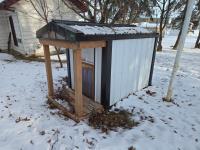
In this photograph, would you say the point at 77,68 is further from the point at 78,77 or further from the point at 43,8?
the point at 43,8

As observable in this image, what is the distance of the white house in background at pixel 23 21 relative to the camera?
9516 mm

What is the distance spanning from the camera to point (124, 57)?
14.5 ft

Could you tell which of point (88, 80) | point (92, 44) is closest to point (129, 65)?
point (88, 80)

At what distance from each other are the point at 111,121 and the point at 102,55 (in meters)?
1.52

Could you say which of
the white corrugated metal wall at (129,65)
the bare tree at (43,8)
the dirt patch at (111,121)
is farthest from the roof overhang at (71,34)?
the bare tree at (43,8)

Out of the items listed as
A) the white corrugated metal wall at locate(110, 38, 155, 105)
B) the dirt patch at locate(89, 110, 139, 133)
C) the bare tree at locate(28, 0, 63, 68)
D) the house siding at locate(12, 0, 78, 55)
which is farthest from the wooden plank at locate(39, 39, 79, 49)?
the house siding at locate(12, 0, 78, 55)

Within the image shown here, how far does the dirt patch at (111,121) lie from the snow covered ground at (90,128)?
5.7 inches

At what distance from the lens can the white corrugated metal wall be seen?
13.9 feet

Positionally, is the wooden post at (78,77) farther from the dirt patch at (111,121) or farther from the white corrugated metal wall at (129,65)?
the white corrugated metal wall at (129,65)

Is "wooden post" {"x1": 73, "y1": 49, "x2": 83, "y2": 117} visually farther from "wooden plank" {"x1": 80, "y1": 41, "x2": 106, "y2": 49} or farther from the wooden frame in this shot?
"wooden plank" {"x1": 80, "y1": 41, "x2": 106, "y2": 49}

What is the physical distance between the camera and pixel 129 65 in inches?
186

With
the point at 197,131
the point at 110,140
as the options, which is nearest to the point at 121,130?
the point at 110,140

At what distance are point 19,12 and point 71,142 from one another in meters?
8.78

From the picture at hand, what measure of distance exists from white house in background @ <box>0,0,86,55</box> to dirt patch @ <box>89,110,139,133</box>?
7.04 m
